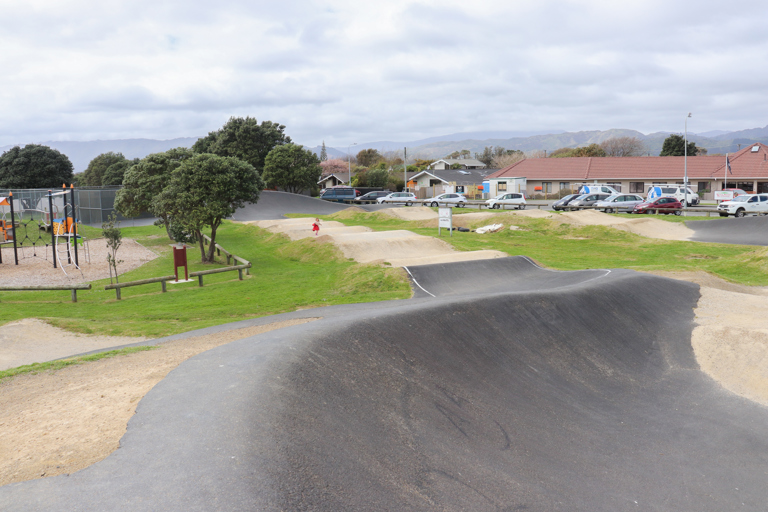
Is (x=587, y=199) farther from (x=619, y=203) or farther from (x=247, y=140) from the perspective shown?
(x=247, y=140)

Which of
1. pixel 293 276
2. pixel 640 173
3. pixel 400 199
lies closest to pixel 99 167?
pixel 400 199

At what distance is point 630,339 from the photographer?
40.4 ft

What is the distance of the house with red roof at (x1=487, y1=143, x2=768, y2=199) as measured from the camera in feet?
197

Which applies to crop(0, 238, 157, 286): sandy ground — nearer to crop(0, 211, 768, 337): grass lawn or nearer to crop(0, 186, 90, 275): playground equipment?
crop(0, 186, 90, 275): playground equipment

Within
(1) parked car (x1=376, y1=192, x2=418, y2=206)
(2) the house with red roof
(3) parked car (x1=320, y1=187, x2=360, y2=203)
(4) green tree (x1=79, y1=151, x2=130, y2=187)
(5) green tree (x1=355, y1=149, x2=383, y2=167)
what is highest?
(5) green tree (x1=355, y1=149, x2=383, y2=167)

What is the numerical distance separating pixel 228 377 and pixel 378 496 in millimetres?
2859

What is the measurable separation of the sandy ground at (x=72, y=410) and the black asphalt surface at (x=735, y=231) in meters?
30.1

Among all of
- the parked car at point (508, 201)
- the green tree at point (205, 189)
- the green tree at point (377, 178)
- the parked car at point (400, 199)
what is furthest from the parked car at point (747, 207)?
the green tree at point (377, 178)

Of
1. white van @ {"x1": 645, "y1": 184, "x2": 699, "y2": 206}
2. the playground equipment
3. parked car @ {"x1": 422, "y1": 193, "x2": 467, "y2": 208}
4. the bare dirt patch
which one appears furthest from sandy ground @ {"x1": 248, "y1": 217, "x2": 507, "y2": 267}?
white van @ {"x1": 645, "y1": 184, "x2": 699, "y2": 206}

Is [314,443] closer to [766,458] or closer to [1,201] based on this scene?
[766,458]

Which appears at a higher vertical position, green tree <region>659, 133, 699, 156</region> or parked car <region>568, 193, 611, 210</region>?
green tree <region>659, 133, 699, 156</region>

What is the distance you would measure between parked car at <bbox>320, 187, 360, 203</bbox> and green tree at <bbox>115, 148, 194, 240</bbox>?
3426cm

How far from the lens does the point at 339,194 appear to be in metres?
66.1

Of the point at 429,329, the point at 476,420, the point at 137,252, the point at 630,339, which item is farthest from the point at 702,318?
the point at 137,252
